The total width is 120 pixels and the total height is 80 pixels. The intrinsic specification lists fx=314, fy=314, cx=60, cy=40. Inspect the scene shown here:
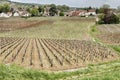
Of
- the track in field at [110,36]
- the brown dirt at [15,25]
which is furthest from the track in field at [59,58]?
the brown dirt at [15,25]

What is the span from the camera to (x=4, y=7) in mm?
188750

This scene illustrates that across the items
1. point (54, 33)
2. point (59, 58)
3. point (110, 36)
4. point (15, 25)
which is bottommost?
point (15, 25)

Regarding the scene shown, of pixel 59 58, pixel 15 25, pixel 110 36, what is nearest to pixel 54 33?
pixel 110 36

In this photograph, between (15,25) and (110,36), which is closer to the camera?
(110,36)

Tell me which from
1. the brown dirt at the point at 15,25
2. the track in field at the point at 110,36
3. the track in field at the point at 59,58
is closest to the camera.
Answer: the track in field at the point at 59,58

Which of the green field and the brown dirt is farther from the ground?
the green field

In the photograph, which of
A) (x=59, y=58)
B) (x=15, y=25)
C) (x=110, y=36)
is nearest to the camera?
(x=59, y=58)

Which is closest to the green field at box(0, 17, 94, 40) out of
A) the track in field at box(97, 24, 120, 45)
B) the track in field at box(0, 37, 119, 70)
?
the track in field at box(97, 24, 120, 45)

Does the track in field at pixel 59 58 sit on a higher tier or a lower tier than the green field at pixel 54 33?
higher

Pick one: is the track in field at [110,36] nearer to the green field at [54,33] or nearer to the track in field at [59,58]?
the green field at [54,33]

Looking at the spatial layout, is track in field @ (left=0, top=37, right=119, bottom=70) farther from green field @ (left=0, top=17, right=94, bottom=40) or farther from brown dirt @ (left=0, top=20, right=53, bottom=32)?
brown dirt @ (left=0, top=20, right=53, bottom=32)

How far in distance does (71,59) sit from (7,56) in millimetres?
6405

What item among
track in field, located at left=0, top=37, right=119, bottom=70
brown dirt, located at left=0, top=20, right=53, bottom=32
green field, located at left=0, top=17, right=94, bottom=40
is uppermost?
track in field, located at left=0, top=37, right=119, bottom=70

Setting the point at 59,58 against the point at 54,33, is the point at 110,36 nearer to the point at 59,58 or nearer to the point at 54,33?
the point at 54,33
